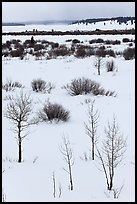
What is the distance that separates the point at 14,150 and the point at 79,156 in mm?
1478

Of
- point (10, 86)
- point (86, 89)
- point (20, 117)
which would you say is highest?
point (10, 86)

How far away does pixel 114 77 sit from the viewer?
18.2 metres

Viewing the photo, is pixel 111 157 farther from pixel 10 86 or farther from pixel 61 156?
pixel 10 86

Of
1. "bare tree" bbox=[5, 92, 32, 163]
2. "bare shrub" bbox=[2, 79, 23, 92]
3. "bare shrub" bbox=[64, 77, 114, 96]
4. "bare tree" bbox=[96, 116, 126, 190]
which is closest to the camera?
"bare tree" bbox=[96, 116, 126, 190]

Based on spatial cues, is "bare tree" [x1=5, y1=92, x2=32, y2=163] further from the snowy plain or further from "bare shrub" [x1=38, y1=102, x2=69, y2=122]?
"bare shrub" [x1=38, y1=102, x2=69, y2=122]

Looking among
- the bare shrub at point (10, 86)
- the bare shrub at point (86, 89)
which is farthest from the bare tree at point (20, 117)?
the bare shrub at point (10, 86)

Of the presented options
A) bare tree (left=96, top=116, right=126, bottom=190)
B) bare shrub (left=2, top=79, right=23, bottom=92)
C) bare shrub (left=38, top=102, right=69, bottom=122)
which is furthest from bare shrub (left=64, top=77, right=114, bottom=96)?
bare tree (left=96, top=116, right=126, bottom=190)

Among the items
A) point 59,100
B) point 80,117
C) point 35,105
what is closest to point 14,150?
point 80,117

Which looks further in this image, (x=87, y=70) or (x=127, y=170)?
(x=87, y=70)

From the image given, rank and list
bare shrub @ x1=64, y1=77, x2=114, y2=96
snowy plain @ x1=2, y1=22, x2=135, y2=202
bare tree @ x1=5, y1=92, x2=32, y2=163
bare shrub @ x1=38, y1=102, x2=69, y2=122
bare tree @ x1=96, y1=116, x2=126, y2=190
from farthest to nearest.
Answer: bare shrub @ x1=64, y1=77, x2=114, y2=96 → bare shrub @ x1=38, y1=102, x2=69, y2=122 → bare tree @ x1=5, y1=92, x2=32, y2=163 → bare tree @ x1=96, y1=116, x2=126, y2=190 → snowy plain @ x1=2, y1=22, x2=135, y2=202

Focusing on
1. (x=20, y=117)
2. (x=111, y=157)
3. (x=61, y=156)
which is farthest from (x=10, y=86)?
(x=111, y=157)

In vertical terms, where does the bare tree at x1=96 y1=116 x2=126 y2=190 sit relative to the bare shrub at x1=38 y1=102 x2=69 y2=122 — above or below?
below

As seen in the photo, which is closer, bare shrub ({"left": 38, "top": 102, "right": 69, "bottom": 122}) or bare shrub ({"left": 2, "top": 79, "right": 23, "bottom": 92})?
bare shrub ({"left": 38, "top": 102, "right": 69, "bottom": 122})

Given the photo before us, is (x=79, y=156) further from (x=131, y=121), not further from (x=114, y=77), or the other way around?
(x=114, y=77)
